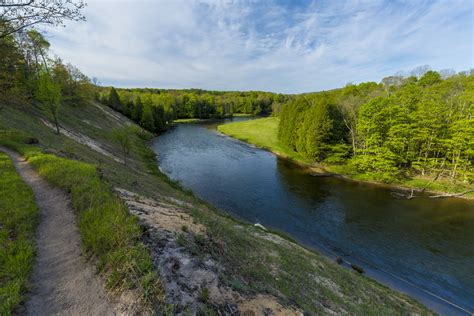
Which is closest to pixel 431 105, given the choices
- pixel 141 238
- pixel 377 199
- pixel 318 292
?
pixel 377 199

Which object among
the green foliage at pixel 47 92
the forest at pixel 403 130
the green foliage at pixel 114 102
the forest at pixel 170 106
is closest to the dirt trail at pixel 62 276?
the green foliage at pixel 47 92

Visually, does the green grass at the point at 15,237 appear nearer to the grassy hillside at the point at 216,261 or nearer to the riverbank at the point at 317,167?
the grassy hillside at the point at 216,261

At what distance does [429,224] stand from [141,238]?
26959 mm

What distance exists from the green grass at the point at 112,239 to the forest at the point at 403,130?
97.2 ft

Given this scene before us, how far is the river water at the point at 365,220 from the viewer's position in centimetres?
1507

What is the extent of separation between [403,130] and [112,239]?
37.7m

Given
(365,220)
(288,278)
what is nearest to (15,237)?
(288,278)

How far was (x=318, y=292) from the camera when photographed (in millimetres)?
7988

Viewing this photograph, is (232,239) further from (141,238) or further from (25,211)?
(25,211)

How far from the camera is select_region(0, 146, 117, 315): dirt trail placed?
13.1 feet

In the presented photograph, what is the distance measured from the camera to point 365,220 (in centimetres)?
2184

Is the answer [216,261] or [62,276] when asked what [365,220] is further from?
[62,276]

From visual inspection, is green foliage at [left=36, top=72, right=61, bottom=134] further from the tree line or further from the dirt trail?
the dirt trail

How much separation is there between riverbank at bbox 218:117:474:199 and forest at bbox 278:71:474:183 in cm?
124
